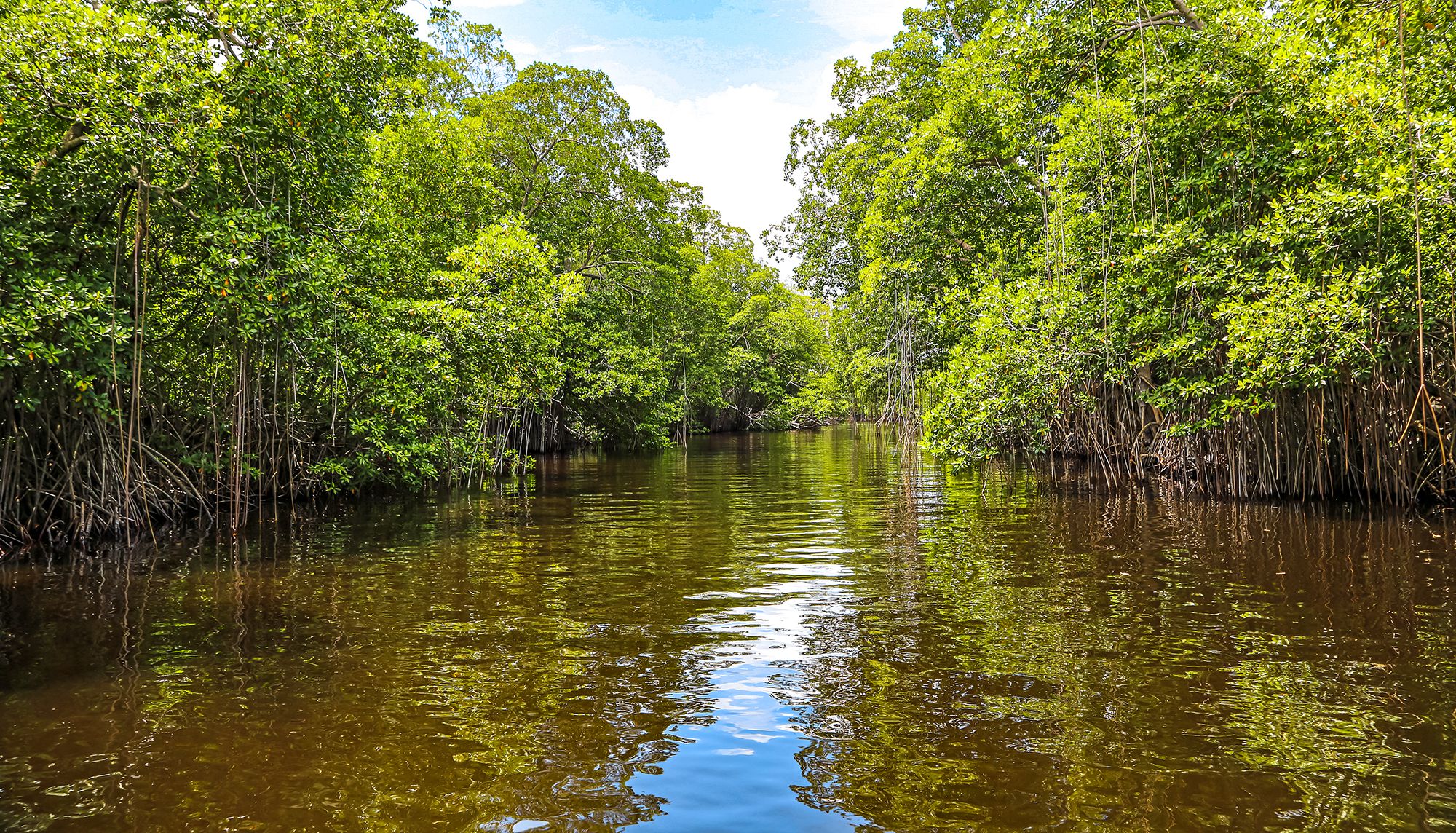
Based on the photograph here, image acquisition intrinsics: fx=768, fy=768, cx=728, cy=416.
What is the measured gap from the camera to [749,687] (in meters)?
4.39

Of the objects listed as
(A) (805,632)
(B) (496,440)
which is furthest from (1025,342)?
(B) (496,440)

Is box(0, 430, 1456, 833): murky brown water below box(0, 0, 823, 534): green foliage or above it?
below

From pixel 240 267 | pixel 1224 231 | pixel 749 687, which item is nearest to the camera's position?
pixel 749 687

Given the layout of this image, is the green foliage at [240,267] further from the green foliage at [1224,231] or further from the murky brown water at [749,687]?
the green foliage at [1224,231]

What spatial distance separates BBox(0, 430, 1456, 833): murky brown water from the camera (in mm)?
3072

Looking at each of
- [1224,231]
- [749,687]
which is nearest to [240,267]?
[749,687]

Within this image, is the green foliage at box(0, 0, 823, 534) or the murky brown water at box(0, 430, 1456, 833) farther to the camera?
the green foliage at box(0, 0, 823, 534)

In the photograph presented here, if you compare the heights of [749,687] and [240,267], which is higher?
[240,267]

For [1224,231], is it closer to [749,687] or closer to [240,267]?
[749,687]

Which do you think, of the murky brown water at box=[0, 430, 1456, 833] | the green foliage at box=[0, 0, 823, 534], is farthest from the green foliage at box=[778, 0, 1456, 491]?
the green foliage at box=[0, 0, 823, 534]

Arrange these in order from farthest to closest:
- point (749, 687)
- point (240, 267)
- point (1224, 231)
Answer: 1. point (1224, 231)
2. point (240, 267)
3. point (749, 687)

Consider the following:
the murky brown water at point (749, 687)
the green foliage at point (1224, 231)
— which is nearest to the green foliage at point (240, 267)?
the murky brown water at point (749, 687)

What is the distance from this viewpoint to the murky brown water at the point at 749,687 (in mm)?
3072

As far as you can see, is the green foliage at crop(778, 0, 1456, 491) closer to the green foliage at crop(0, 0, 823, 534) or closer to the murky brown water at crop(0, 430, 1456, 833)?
the murky brown water at crop(0, 430, 1456, 833)
